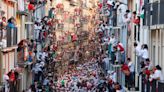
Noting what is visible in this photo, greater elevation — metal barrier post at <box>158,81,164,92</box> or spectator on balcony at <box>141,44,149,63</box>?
spectator on balcony at <box>141,44,149,63</box>

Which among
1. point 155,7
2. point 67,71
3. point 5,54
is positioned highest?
point 155,7

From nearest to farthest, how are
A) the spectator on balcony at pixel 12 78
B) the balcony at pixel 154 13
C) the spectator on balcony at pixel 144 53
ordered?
the balcony at pixel 154 13 < the spectator on balcony at pixel 144 53 < the spectator on balcony at pixel 12 78

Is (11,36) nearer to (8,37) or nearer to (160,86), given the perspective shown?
(8,37)

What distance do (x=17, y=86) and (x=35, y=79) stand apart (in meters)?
9.17

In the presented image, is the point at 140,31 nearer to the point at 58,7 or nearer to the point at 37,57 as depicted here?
the point at 37,57

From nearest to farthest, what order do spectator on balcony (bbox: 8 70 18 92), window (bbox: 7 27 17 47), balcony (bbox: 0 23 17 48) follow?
balcony (bbox: 0 23 17 48) < spectator on balcony (bbox: 8 70 18 92) < window (bbox: 7 27 17 47)

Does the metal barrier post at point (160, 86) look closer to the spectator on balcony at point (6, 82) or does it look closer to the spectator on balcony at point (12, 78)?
the spectator on balcony at point (6, 82)

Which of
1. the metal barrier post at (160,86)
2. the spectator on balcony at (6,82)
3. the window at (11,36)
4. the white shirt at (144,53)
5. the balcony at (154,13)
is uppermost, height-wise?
the balcony at (154,13)

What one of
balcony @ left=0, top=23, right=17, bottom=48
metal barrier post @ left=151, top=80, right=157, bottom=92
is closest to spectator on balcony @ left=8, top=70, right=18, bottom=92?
balcony @ left=0, top=23, right=17, bottom=48

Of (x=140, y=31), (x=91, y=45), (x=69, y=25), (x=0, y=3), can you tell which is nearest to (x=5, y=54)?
(x=0, y=3)

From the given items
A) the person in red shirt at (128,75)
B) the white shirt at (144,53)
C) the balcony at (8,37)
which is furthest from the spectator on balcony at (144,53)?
the balcony at (8,37)

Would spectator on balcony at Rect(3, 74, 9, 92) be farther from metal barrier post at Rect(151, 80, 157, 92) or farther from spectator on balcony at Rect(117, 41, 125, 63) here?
spectator on balcony at Rect(117, 41, 125, 63)

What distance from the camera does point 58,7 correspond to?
77.9m

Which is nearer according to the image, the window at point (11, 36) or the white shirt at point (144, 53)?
the white shirt at point (144, 53)
